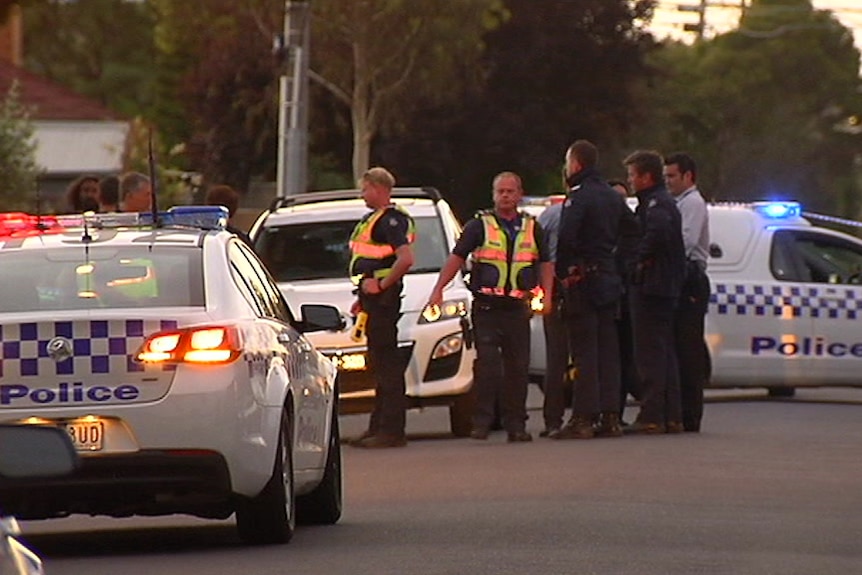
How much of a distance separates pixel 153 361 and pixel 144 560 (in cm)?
81

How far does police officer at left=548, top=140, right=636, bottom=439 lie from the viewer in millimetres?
17984

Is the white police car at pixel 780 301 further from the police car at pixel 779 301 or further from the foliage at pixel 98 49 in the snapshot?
the foliage at pixel 98 49

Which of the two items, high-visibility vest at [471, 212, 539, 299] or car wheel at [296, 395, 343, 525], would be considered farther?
high-visibility vest at [471, 212, 539, 299]

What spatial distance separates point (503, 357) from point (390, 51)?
32.7 m

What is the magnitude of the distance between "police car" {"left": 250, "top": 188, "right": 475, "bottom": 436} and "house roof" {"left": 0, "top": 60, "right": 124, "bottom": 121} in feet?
114

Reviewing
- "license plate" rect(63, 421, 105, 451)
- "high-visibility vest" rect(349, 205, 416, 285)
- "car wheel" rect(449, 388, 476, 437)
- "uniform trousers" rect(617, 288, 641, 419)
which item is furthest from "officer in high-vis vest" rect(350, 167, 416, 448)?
"license plate" rect(63, 421, 105, 451)

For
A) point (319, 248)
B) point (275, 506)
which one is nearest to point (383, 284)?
point (319, 248)

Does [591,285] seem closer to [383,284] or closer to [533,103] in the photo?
[383,284]

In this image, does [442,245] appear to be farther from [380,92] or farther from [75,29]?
[75,29]

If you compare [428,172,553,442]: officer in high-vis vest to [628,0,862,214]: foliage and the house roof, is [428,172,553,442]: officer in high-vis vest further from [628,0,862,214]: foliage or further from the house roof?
[628,0,862,214]: foliage

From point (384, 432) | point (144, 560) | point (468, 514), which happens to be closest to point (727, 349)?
point (384, 432)

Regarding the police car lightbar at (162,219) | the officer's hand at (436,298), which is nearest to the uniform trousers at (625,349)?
the officer's hand at (436,298)

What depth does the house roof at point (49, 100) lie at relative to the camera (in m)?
55.7

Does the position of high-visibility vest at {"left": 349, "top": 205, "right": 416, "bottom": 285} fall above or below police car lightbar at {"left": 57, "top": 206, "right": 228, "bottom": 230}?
below
